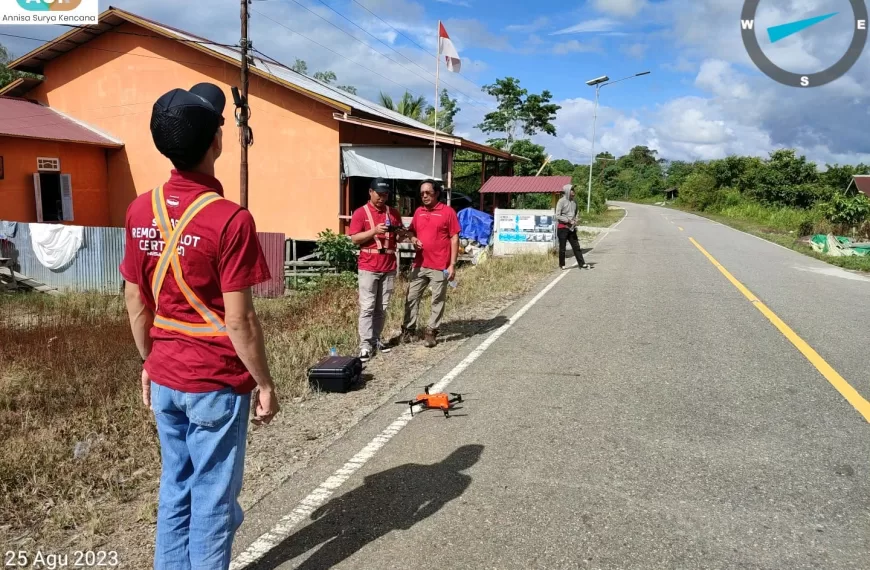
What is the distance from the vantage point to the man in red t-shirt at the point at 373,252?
649 cm

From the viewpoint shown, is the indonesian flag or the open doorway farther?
the open doorway

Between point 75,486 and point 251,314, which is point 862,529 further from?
point 75,486

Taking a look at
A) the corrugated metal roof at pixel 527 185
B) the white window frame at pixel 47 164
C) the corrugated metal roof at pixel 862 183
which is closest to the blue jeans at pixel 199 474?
the white window frame at pixel 47 164

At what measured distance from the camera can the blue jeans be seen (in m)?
2.26

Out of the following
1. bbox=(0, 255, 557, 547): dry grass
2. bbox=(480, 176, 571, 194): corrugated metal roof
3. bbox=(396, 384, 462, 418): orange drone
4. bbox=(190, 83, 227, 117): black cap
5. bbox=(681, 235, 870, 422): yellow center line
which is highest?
bbox=(480, 176, 571, 194): corrugated metal roof

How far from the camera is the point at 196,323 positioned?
2.23 metres

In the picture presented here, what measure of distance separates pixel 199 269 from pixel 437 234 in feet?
16.0

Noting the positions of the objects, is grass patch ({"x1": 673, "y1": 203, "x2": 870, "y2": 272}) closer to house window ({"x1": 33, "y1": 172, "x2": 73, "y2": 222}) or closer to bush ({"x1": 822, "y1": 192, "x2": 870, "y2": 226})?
bush ({"x1": 822, "y1": 192, "x2": 870, "y2": 226})

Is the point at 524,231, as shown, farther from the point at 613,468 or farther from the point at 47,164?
the point at 613,468

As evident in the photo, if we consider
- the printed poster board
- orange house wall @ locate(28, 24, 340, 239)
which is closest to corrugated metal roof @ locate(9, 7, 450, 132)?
orange house wall @ locate(28, 24, 340, 239)

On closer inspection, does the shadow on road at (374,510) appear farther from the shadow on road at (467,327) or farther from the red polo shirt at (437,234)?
the shadow on road at (467,327)

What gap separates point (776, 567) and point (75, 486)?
376 centimetres

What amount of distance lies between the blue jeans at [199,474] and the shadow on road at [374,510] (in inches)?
21.4

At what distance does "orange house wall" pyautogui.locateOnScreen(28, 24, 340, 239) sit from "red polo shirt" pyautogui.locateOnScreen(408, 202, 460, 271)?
348 inches
